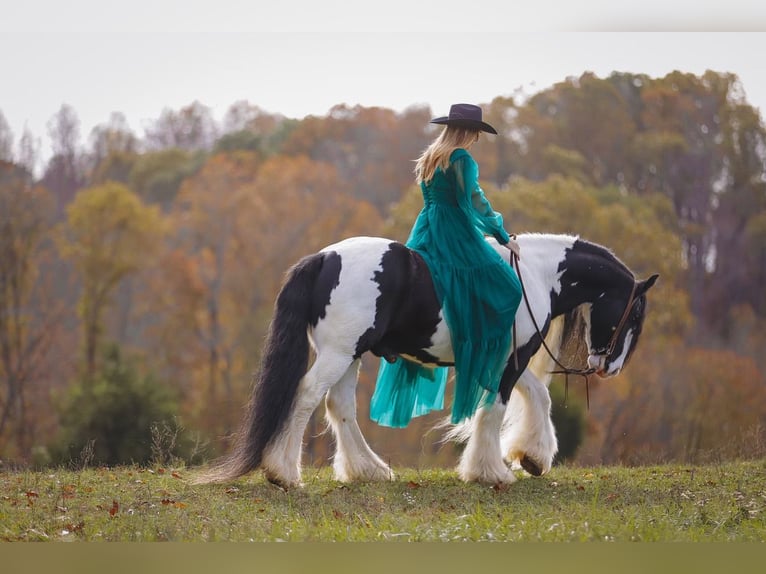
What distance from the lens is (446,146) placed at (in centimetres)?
689

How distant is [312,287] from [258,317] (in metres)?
23.7

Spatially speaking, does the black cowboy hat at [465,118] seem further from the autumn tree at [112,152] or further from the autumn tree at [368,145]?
the autumn tree at [112,152]

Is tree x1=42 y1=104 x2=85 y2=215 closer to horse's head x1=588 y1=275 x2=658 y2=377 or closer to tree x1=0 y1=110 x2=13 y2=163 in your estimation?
tree x1=0 y1=110 x2=13 y2=163

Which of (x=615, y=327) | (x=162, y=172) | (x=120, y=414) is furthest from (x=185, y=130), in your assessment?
(x=615, y=327)

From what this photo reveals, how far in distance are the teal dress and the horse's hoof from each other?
A: 2.56 ft

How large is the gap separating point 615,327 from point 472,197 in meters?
1.96

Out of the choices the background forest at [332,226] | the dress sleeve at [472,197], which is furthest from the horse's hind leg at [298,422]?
the background forest at [332,226]

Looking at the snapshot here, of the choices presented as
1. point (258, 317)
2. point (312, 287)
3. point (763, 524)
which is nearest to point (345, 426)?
point (312, 287)

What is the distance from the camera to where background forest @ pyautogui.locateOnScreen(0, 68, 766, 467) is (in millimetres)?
26984

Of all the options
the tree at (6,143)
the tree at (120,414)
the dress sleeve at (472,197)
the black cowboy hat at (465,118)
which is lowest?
the tree at (120,414)

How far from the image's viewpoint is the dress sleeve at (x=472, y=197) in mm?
6828

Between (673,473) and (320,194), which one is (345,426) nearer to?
(673,473)

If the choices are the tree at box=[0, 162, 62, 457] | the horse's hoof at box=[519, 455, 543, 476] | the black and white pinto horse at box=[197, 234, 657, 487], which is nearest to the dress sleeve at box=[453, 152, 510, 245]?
the black and white pinto horse at box=[197, 234, 657, 487]

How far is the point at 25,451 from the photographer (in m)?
24.6
